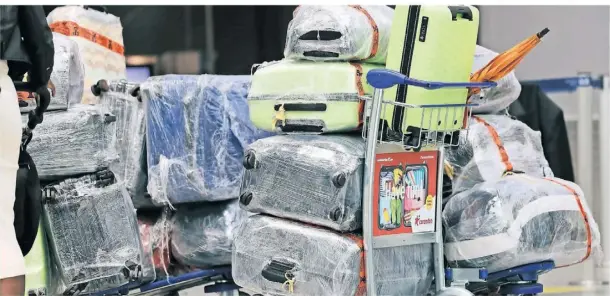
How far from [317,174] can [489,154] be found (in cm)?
80

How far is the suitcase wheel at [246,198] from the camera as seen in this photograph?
3261mm

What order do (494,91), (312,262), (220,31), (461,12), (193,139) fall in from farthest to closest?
(220,31) → (193,139) → (494,91) → (312,262) → (461,12)

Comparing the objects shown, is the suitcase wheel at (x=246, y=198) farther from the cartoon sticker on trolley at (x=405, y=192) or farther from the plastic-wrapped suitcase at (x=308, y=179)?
the cartoon sticker on trolley at (x=405, y=192)

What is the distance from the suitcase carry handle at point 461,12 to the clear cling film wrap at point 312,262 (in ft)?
2.58

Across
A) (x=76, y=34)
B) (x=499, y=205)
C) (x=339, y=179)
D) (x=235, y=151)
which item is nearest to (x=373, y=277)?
(x=339, y=179)

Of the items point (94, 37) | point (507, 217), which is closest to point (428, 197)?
point (507, 217)

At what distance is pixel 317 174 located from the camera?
307 cm

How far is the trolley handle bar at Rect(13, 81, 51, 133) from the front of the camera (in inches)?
113

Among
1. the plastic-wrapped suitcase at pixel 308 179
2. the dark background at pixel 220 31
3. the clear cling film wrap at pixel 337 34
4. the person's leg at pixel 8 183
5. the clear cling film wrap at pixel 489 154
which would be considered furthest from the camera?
the dark background at pixel 220 31

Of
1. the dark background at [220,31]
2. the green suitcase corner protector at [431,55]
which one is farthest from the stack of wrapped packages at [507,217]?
the dark background at [220,31]

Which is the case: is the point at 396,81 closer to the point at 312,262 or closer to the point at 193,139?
the point at 312,262

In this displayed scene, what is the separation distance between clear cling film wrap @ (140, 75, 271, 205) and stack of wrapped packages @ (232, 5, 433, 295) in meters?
0.61

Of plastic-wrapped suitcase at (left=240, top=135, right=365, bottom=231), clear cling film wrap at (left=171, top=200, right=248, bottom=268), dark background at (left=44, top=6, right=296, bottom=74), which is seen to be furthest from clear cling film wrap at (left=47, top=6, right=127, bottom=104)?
dark background at (left=44, top=6, right=296, bottom=74)

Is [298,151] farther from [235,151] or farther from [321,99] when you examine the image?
[235,151]
